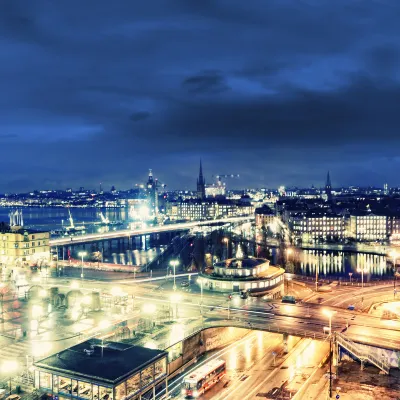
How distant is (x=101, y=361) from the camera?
1517cm

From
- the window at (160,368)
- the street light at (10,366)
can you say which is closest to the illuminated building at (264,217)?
the street light at (10,366)

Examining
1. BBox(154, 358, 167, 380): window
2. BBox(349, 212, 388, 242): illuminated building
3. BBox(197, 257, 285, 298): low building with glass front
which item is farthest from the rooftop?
BBox(349, 212, 388, 242): illuminated building

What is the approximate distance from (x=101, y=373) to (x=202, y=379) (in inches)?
192

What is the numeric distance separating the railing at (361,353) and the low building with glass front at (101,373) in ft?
26.3

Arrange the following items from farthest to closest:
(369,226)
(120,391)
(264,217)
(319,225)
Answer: (264,217) → (319,225) → (369,226) → (120,391)

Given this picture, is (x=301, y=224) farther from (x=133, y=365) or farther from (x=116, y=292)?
A: (x=133, y=365)

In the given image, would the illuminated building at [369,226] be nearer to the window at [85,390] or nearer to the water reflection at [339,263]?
the water reflection at [339,263]

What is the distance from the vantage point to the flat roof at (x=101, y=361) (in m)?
14.3

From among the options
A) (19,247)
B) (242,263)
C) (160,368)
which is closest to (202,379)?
(160,368)

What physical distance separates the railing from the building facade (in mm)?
34765

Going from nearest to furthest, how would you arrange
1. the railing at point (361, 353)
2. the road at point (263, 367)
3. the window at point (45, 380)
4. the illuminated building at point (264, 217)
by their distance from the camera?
the window at point (45, 380)
the road at point (263, 367)
the railing at point (361, 353)
the illuminated building at point (264, 217)

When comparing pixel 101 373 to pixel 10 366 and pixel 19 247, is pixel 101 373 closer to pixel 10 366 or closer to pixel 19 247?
pixel 10 366

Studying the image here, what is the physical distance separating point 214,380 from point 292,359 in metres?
4.13

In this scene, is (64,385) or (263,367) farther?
(263,367)
